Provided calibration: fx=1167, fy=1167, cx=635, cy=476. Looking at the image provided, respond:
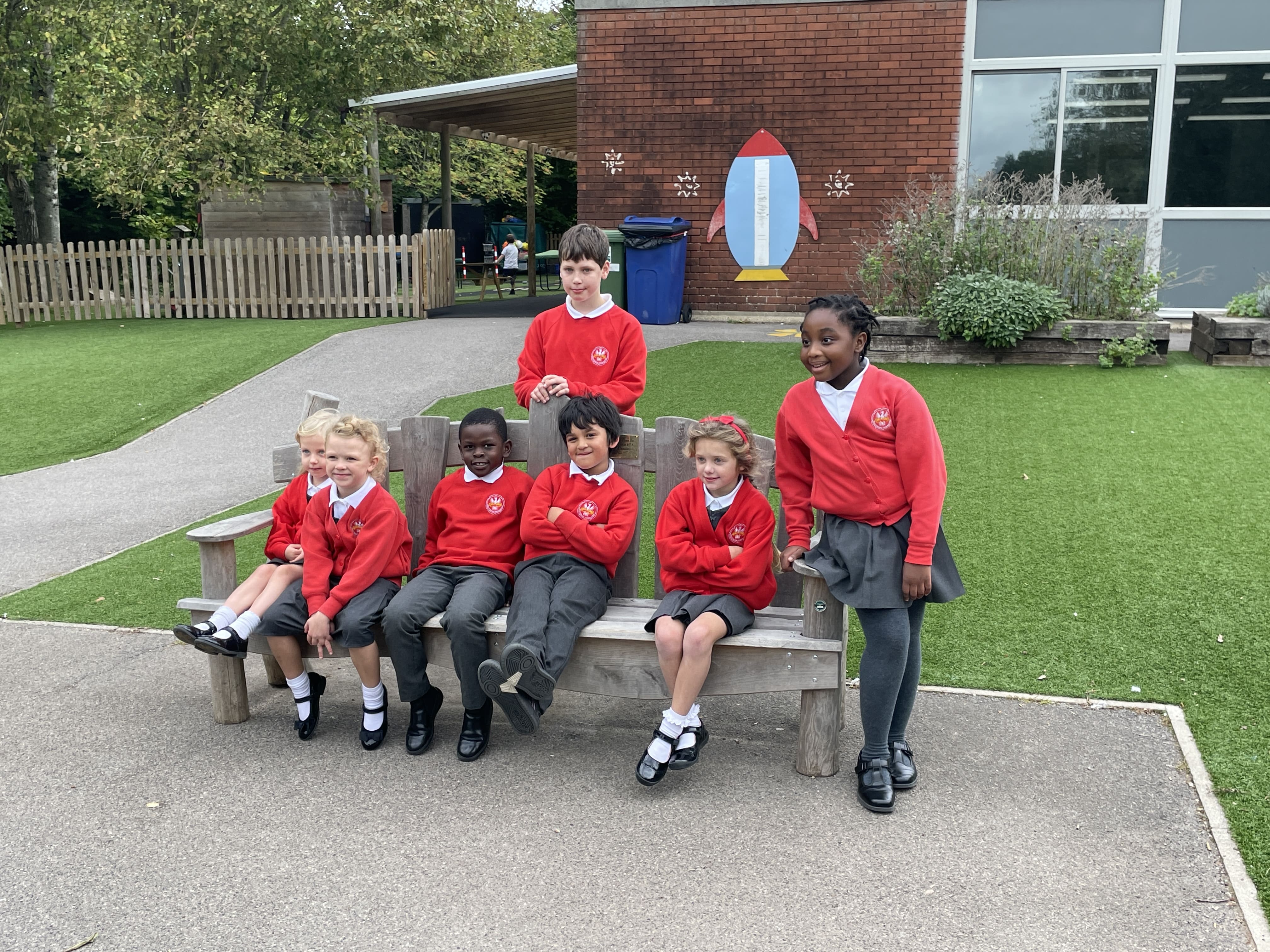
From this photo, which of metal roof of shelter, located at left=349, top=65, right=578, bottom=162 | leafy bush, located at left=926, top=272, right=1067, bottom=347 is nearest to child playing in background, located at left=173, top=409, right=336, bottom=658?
leafy bush, located at left=926, top=272, right=1067, bottom=347

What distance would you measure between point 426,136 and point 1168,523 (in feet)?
80.4

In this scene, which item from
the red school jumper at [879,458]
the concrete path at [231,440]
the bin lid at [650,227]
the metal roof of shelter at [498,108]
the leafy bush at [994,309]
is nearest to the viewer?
the red school jumper at [879,458]

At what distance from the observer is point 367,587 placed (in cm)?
402

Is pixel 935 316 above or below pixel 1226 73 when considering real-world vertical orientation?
below

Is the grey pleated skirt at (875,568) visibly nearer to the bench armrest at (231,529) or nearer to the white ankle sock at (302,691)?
the white ankle sock at (302,691)

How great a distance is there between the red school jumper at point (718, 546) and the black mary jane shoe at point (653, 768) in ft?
1.64

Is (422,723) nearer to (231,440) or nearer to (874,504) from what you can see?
(874,504)

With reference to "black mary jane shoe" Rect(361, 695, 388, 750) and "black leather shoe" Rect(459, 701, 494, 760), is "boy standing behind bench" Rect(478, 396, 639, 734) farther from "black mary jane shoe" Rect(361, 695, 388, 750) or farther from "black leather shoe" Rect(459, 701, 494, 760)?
"black mary jane shoe" Rect(361, 695, 388, 750)

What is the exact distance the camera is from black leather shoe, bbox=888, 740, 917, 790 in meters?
3.63

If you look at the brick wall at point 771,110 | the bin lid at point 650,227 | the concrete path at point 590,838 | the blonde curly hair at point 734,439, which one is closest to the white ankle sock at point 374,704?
the concrete path at point 590,838

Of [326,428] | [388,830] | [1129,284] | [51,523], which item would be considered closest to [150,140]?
[51,523]

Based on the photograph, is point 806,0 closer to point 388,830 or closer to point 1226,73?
point 1226,73

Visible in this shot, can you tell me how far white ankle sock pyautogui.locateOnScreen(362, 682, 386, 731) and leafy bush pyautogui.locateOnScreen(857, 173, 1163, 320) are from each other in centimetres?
816

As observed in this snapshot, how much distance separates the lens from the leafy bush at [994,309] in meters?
10.4
